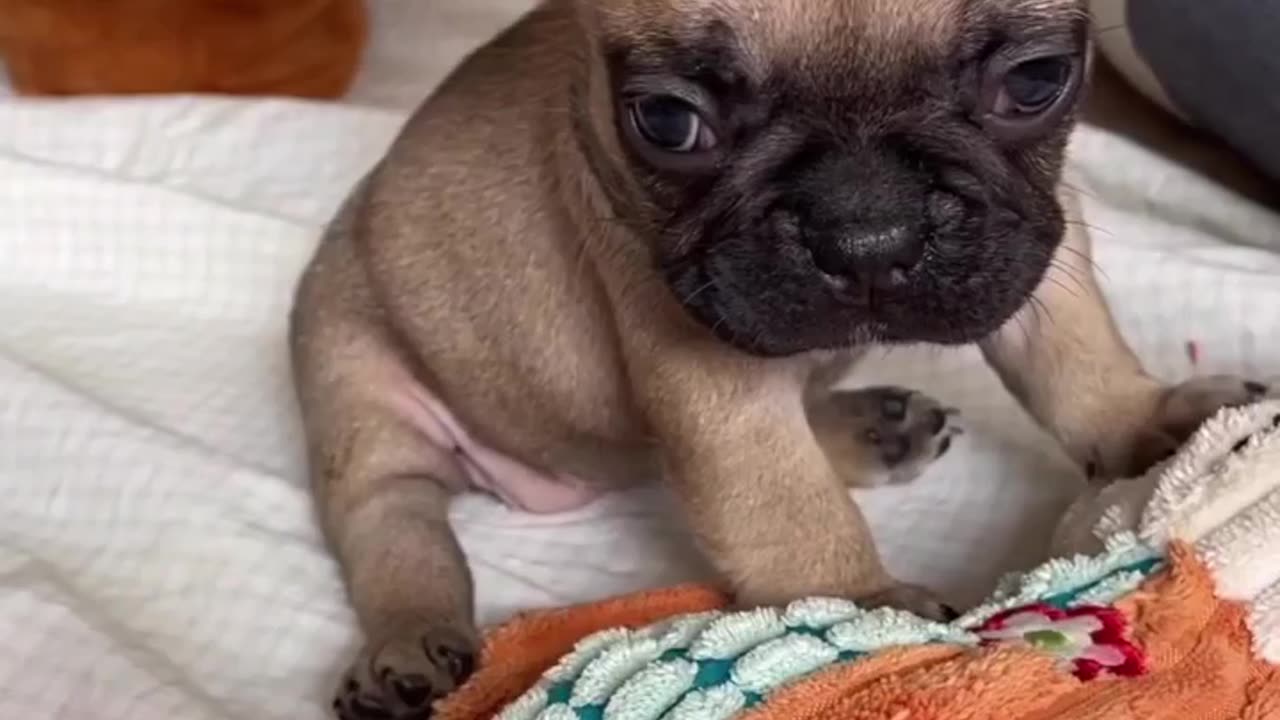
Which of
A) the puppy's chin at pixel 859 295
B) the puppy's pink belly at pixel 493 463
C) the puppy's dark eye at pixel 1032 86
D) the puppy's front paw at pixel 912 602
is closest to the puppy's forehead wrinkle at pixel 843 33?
the puppy's dark eye at pixel 1032 86

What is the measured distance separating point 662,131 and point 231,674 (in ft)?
2.78

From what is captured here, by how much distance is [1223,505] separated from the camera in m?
1.59

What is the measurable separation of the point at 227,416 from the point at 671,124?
1.09 metres

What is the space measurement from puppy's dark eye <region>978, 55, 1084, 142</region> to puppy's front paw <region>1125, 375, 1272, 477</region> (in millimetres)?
422

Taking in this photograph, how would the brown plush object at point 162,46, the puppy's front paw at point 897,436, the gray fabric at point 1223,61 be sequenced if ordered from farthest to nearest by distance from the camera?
the brown plush object at point 162,46 < the gray fabric at point 1223,61 < the puppy's front paw at point 897,436

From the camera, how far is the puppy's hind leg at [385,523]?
1967 millimetres

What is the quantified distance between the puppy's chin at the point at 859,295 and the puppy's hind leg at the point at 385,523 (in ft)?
1.82

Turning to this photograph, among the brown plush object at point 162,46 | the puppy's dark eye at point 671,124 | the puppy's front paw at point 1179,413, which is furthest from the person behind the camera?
the brown plush object at point 162,46

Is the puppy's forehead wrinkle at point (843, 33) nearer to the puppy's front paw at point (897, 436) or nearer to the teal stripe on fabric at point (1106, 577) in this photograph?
the teal stripe on fabric at point (1106, 577)

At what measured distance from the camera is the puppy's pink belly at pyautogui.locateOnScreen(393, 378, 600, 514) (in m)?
2.31

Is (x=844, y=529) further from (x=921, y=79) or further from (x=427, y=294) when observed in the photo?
(x=427, y=294)

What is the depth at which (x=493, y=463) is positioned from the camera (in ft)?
7.64

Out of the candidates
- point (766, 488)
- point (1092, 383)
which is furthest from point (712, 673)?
point (1092, 383)

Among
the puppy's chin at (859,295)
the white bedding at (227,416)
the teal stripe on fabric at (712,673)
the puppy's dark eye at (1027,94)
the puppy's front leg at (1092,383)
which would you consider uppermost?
the puppy's dark eye at (1027,94)
